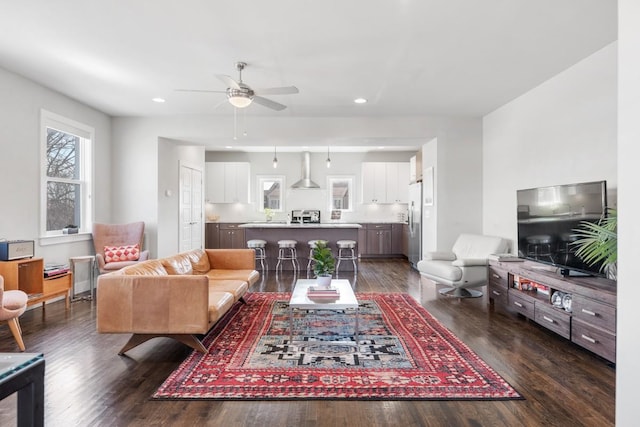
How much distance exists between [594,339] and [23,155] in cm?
606

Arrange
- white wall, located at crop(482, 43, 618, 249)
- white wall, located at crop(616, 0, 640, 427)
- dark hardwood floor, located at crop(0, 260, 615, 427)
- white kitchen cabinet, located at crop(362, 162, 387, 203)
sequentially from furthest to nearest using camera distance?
white kitchen cabinet, located at crop(362, 162, 387, 203), white wall, located at crop(482, 43, 618, 249), dark hardwood floor, located at crop(0, 260, 615, 427), white wall, located at crop(616, 0, 640, 427)

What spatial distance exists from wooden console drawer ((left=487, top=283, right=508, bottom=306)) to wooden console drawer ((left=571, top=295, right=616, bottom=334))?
1092 mm

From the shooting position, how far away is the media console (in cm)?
274

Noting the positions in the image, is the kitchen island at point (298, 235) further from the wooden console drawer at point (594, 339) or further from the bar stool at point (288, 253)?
the wooden console drawer at point (594, 339)

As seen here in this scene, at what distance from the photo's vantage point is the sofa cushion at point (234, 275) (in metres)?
4.35

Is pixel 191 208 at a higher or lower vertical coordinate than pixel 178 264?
higher

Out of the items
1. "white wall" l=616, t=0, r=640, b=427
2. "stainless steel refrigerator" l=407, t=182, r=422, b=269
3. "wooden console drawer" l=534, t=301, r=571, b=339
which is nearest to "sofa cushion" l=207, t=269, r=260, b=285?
"wooden console drawer" l=534, t=301, r=571, b=339

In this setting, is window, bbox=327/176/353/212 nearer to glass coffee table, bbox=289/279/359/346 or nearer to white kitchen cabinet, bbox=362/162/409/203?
white kitchen cabinet, bbox=362/162/409/203

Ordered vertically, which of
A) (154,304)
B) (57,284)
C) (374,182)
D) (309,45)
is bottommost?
(57,284)

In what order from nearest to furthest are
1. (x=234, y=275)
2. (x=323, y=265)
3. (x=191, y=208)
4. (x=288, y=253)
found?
(x=323, y=265), (x=234, y=275), (x=288, y=253), (x=191, y=208)

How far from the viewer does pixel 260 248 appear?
706 centimetres

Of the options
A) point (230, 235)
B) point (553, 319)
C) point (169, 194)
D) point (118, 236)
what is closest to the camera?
point (553, 319)

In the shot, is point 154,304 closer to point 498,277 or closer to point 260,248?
point 498,277

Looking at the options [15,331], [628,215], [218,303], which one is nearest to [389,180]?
[218,303]
